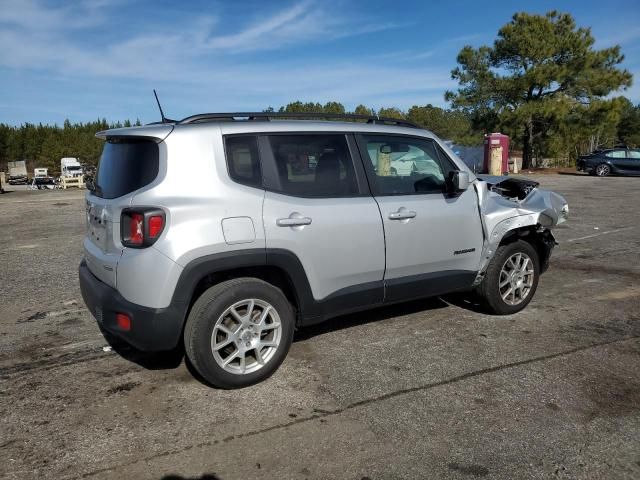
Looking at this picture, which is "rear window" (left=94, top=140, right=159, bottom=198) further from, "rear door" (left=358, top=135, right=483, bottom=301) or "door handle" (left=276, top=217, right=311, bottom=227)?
"rear door" (left=358, top=135, right=483, bottom=301)

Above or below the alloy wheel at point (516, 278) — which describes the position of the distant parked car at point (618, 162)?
above

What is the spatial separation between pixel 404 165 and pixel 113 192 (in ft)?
7.23

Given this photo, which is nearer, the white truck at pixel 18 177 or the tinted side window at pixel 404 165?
the tinted side window at pixel 404 165

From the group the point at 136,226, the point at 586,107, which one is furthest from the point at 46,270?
the point at 586,107

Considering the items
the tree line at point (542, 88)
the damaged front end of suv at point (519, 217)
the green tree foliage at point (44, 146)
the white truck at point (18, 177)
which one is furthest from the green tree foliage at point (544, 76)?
the green tree foliage at point (44, 146)

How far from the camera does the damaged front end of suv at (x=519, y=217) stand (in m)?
4.69

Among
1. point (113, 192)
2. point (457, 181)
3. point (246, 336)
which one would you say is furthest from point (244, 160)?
point (457, 181)

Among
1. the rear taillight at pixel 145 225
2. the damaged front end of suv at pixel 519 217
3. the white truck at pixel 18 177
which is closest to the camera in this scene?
the rear taillight at pixel 145 225

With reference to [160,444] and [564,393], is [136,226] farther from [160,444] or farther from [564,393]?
[564,393]

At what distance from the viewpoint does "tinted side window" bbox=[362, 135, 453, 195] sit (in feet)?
13.7

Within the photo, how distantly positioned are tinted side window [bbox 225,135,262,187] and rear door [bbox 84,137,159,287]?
466 mm

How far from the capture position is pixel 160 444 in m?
2.94

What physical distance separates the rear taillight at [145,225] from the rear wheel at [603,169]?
1093 inches

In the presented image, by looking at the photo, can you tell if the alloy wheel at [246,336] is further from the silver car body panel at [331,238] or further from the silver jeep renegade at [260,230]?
the silver car body panel at [331,238]
